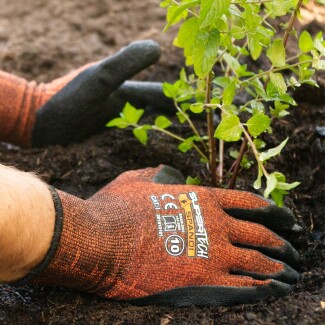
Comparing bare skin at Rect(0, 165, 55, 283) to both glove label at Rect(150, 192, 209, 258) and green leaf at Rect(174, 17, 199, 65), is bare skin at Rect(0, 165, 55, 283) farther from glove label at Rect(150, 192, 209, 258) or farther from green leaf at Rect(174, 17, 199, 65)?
green leaf at Rect(174, 17, 199, 65)

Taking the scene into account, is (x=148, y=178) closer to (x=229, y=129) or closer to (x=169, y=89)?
(x=169, y=89)

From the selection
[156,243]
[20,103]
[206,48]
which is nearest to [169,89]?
[206,48]

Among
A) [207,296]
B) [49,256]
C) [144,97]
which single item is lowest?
[207,296]

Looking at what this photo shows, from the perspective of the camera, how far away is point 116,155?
1.99 metres

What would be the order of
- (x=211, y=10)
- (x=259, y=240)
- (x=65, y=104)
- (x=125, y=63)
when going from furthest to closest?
(x=65, y=104) → (x=125, y=63) → (x=259, y=240) → (x=211, y=10)

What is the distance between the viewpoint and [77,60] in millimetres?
2582

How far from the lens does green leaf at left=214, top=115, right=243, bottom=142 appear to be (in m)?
1.23

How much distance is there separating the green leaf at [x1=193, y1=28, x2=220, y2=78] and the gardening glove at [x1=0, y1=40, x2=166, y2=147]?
2.53 feet

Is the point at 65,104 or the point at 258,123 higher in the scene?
the point at 258,123

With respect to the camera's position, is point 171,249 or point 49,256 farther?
point 171,249

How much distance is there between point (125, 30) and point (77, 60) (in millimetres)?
315

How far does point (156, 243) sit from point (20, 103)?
41.6 inches

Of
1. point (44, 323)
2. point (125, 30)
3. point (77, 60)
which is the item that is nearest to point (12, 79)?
point (77, 60)

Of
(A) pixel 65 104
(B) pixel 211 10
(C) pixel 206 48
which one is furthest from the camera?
(A) pixel 65 104
